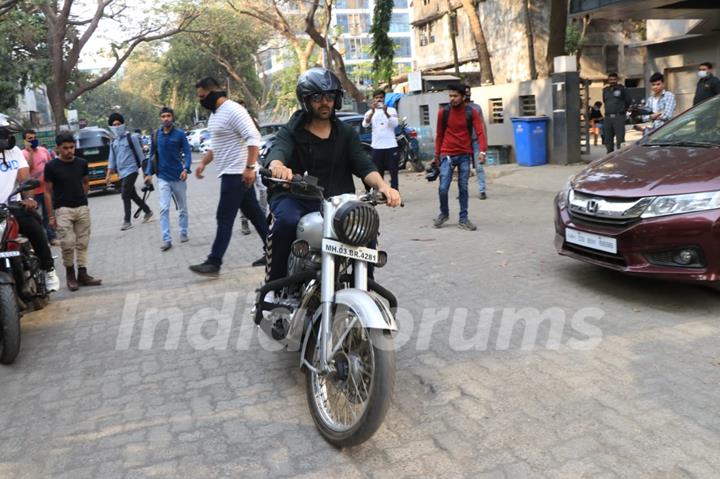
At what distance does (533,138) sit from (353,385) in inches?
477

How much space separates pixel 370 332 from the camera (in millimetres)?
2896

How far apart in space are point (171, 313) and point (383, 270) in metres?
2.03

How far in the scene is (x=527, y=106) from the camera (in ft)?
49.9

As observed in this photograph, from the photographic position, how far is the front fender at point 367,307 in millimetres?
2869

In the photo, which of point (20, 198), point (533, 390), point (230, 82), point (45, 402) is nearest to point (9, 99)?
point (20, 198)

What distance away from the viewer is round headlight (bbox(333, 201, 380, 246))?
307 cm

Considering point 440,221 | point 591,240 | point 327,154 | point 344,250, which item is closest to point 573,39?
point 440,221

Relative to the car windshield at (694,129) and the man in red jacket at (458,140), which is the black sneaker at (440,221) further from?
the car windshield at (694,129)

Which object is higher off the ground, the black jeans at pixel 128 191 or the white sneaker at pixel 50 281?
the black jeans at pixel 128 191

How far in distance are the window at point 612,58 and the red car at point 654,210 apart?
2701 cm

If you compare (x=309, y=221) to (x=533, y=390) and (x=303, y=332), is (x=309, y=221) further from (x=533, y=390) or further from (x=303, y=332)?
(x=533, y=390)

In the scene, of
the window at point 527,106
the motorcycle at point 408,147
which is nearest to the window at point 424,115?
the motorcycle at point 408,147

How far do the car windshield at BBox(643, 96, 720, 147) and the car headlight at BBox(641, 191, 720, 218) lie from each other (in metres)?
0.85

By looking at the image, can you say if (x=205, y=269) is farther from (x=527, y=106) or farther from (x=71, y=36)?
(x=71, y=36)
